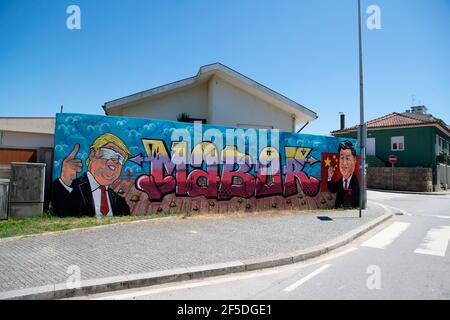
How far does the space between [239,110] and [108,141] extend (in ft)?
24.5

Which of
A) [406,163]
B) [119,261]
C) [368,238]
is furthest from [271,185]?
[406,163]

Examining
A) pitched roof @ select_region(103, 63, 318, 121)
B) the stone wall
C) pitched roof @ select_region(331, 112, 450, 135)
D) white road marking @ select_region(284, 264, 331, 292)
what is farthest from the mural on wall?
pitched roof @ select_region(331, 112, 450, 135)

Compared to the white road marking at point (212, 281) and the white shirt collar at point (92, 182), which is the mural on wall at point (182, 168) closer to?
the white shirt collar at point (92, 182)

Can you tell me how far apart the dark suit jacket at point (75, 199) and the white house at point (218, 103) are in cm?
524

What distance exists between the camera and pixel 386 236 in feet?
Result: 29.2

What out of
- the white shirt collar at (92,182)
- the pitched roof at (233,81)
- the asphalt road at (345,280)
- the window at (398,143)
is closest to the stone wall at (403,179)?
the window at (398,143)

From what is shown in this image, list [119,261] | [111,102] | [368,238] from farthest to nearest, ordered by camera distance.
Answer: [111,102], [368,238], [119,261]

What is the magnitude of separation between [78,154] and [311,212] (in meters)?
8.44

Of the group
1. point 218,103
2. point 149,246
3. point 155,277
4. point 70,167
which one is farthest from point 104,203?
point 218,103

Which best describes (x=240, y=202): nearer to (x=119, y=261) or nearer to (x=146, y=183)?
(x=146, y=183)

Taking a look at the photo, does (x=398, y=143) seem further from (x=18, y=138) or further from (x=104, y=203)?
(x=18, y=138)

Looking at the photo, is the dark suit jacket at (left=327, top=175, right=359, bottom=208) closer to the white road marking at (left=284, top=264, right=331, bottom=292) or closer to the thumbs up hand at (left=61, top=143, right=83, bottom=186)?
the white road marking at (left=284, top=264, right=331, bottom=292)

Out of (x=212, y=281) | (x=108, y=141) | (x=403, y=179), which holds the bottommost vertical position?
(x=212, y=281)

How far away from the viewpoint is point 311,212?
12648 millimetres
